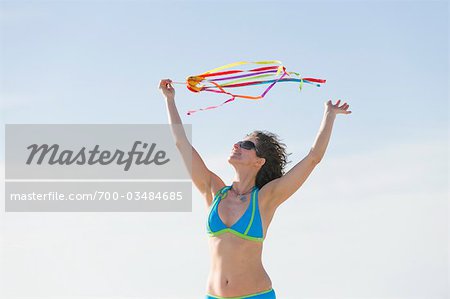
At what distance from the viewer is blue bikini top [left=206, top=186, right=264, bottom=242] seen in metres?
6.46

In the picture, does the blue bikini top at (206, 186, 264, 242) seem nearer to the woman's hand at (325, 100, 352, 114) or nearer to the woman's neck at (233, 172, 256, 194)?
the woman's neck at (233, 172, 256, 194)

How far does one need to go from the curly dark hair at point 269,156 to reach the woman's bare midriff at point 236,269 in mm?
675

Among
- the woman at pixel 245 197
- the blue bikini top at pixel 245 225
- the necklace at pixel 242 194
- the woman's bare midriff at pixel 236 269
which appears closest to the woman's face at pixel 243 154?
the woman at pixel 245 197

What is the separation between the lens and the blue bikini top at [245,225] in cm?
646

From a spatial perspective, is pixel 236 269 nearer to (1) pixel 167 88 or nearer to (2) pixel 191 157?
(2) pixel 191 157

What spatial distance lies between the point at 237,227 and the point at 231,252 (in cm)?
21

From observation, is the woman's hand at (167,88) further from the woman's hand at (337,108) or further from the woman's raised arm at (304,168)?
the woman's hand at (337,108)

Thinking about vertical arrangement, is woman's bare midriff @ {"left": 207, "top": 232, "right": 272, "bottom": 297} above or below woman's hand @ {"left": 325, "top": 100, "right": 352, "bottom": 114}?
below

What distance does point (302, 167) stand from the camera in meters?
6.51

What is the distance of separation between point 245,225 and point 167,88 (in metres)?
1.46

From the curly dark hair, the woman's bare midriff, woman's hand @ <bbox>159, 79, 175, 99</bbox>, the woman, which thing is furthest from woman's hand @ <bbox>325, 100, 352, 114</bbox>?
woman's hand @ <bbox>159, 79, 175, 99</bbox>

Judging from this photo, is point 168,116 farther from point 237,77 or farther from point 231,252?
point 231,252

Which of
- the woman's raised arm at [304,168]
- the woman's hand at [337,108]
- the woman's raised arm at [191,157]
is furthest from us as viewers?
the woman's raised arm at [191,157]

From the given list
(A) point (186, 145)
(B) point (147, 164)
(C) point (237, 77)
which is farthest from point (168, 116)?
(B) point (147, 164)
